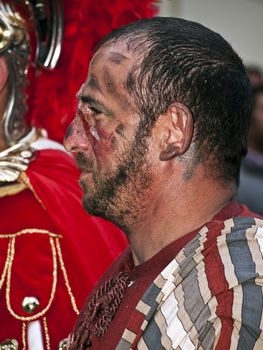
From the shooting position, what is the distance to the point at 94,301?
2.07m

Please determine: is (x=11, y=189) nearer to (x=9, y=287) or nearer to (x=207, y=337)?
(x=9, y=287)

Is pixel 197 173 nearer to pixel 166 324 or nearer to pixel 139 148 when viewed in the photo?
pixel 139 148

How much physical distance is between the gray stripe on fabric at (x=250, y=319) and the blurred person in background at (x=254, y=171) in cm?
286

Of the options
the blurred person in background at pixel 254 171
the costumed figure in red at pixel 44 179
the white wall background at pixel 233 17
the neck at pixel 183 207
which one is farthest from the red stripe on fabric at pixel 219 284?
the white wall background at pixel 233 17

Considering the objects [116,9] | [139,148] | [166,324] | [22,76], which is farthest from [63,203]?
[166,324]

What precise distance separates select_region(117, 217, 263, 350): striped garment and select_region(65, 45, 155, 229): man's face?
22 cm

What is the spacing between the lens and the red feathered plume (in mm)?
2941

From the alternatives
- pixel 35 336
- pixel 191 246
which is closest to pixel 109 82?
pixel 191 246

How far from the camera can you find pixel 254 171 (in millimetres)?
4719

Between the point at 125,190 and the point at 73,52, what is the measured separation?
1206 millimetres

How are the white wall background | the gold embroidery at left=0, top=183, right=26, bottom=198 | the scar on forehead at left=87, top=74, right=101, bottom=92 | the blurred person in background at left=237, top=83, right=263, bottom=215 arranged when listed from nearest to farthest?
the scar on forehead at left=87, top=74, right=101, bottom=92
the gold embroidery at left=0, top=183, right=26, bottom=198
the blurred person in background at left=237, top=83, right=263, bottom=215
the white wall background

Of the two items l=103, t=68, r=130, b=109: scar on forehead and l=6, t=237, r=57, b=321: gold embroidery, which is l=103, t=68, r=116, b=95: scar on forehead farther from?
l=6, t=237, r=57, b=321: gold embroidery

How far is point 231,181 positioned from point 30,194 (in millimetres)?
1028

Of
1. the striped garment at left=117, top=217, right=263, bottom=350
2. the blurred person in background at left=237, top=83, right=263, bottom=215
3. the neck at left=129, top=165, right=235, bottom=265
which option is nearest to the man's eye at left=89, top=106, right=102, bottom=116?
the neck at left=129, top=165, right=235, bottom=265
